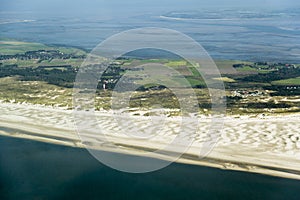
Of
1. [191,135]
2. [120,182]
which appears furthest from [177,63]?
[120,182]

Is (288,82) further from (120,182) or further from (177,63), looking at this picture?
(120,182)

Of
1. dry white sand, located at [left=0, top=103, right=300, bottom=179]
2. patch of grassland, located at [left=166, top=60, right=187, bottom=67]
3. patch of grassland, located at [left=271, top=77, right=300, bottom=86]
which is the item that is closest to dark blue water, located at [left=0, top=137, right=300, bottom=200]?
dry white sand, located at [left=0, top=103, right=300, bottom=179]

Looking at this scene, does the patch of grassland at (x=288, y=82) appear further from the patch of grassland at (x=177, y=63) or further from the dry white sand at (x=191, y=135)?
the patch of grassland at (x=177, y=63)

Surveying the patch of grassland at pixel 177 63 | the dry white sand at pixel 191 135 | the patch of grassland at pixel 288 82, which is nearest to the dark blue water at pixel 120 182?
the dry white sand at pixel 191 135

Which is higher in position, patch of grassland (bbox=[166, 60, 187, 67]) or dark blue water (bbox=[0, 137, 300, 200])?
patch of grassland (bbox=[166, 60, 187, 67])

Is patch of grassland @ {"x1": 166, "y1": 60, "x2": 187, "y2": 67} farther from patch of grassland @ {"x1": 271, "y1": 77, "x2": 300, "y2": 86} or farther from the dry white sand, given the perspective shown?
the dry white sand
